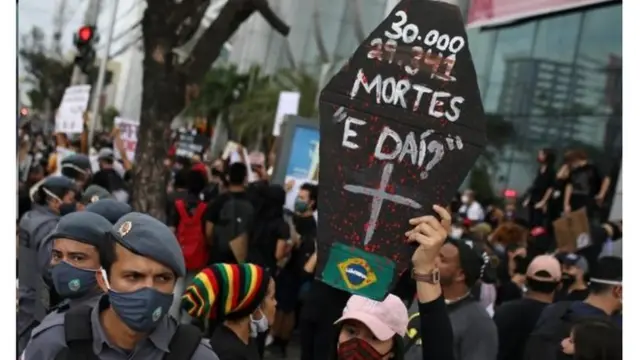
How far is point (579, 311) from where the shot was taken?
5016 mm

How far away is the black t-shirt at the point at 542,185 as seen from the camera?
13031 mm

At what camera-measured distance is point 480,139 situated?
116 inches

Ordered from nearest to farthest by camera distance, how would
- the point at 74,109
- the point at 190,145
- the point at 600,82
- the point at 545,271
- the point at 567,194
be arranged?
the point at 545,271 → the point at 567,194 → the point at 74,109 → the point at 190,145 → the point at 600,82

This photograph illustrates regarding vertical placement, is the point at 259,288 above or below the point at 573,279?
above

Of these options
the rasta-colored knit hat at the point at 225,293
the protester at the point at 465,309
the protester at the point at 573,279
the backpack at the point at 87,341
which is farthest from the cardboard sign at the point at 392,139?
the protester at the point at 573,279

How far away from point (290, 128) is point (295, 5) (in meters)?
27.0

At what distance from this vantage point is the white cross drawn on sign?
2.96m

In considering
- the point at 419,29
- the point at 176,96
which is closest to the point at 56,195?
the point at 176,96

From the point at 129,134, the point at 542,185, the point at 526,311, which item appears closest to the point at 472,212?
the point at 542,185

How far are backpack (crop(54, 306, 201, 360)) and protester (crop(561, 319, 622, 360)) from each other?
1.54 m

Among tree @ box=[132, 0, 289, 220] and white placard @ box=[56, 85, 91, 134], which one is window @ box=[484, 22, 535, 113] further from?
tree @ box=[132, 0, 289, 220]

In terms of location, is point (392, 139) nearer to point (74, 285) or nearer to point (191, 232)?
point (74, 285)

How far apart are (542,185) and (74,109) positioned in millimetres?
6670

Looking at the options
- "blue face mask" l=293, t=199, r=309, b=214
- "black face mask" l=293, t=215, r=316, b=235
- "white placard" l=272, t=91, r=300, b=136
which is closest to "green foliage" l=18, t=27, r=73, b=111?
"white placard" l=272, t=91, r=300, b=136
